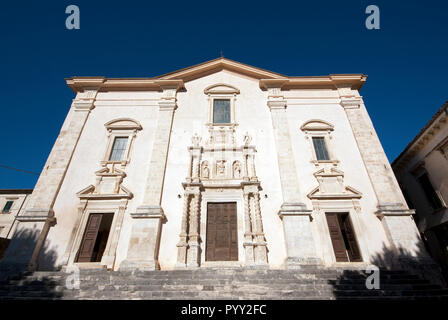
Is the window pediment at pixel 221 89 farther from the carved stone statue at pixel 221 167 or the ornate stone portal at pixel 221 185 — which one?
the carved stone statue at pixel 221 167

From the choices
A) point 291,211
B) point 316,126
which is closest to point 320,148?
point 316,126

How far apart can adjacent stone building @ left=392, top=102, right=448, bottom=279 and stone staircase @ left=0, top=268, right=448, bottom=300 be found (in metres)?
6.44

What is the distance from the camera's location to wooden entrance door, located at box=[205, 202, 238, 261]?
9438 millimetres

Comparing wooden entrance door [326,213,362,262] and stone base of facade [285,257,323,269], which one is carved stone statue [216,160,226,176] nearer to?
stone base of facade [285,257,323,269]

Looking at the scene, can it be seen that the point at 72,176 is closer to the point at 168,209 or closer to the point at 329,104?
the point at 168,209

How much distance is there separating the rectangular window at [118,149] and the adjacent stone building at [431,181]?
1633 cm

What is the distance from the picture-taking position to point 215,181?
10945 mm

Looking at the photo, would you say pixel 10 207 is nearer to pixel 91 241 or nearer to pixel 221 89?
pixel 91 241

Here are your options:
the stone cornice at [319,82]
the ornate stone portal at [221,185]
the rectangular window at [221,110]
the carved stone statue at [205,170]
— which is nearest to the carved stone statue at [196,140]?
the ornate stone portal at [221,185]

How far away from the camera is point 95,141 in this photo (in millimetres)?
12250

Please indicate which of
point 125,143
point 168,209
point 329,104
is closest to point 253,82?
point 329,104

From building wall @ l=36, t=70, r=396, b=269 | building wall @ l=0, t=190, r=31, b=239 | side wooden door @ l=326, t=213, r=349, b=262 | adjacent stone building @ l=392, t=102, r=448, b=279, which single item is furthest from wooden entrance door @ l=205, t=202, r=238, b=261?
building wall @ l=0, t=190, r=31, b=239
